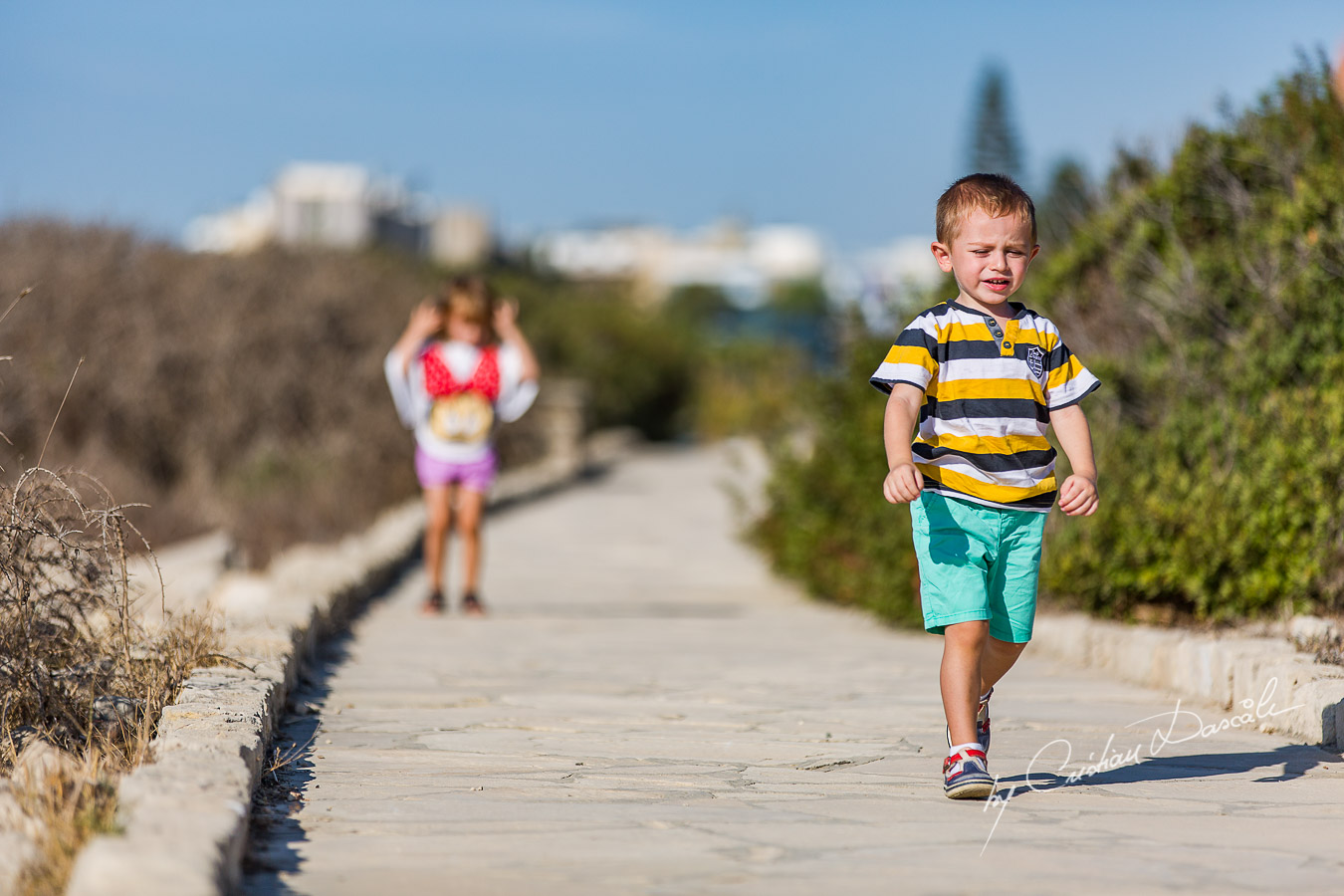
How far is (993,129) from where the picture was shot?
3903cm

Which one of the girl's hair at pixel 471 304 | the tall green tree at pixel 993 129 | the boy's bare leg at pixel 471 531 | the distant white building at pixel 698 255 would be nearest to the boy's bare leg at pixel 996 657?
the boy's bare leg at pixel 471 531

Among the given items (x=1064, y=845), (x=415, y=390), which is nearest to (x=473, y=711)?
(x=1064, y=845)

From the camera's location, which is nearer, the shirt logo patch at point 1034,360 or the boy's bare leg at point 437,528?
the shirt logo patch at point 1034,360

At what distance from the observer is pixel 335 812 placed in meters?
3.54

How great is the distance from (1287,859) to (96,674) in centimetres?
297

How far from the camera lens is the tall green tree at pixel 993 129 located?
3881cm

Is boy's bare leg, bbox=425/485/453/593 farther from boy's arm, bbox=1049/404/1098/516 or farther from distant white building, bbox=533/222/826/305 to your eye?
distant white building, bbox=533/222/826/305

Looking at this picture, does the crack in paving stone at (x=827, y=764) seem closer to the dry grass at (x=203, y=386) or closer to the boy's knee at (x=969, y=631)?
the boy's knee at (x=969, y=631)

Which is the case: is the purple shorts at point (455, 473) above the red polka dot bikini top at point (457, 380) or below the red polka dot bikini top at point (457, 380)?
below

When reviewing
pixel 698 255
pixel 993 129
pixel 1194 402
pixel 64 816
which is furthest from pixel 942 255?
pixel 698 255

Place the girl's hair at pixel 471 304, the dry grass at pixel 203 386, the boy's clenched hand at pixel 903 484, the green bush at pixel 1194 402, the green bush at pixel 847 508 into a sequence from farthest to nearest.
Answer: the dry grass at pixel 203 386 < the girl's hair at pixel 471 304 < the green bush at pixel 847 508 < the green bush at pixel 1194 402 < the boy's clenched hand at pixel 903 484

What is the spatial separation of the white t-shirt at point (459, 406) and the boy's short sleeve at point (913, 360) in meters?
4.43

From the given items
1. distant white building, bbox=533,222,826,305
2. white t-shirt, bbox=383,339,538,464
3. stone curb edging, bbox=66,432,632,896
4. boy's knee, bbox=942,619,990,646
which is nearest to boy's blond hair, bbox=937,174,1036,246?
boy's knee, bbox=942,619,990,646

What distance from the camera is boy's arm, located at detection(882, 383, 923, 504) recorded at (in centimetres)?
368
